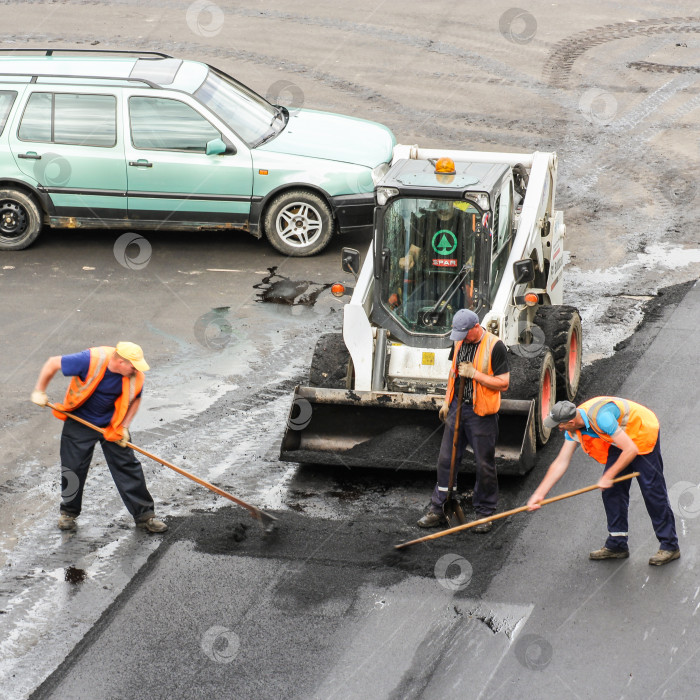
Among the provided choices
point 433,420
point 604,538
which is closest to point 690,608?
point 604,538

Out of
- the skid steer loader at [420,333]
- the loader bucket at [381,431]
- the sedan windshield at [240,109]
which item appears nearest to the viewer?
the loader bucket at [381,431]

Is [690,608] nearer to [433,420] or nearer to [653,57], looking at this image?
[433,420]

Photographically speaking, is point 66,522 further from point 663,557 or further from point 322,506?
point 663,557

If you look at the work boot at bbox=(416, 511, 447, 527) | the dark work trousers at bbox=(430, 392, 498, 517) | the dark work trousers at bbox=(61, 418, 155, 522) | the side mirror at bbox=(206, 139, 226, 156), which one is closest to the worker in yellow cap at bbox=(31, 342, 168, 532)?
the dark work trousers at bbox=(61, 418, 155, 522)

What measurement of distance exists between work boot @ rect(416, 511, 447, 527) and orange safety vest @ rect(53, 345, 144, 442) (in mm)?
2158

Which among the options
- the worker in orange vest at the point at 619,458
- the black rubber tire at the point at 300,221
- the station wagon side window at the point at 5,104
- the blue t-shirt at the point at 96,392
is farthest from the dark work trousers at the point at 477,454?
the station wagon side window at the point at 5,104

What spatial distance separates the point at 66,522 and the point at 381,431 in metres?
2.39

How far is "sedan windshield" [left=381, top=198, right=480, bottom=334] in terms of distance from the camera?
8.43 meters

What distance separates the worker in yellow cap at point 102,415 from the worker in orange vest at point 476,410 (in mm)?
2021

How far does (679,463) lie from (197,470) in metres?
3.70

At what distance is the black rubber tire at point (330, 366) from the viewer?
28.5ft

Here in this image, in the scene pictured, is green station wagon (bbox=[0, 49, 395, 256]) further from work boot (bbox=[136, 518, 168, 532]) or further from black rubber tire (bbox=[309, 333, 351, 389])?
work boot (bbox=[136, 518, 168, 532])

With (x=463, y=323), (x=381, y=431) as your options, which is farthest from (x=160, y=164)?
(x=463, y=323)

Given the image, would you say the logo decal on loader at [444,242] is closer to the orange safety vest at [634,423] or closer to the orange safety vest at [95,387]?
the orange safety vest at [634,423]
